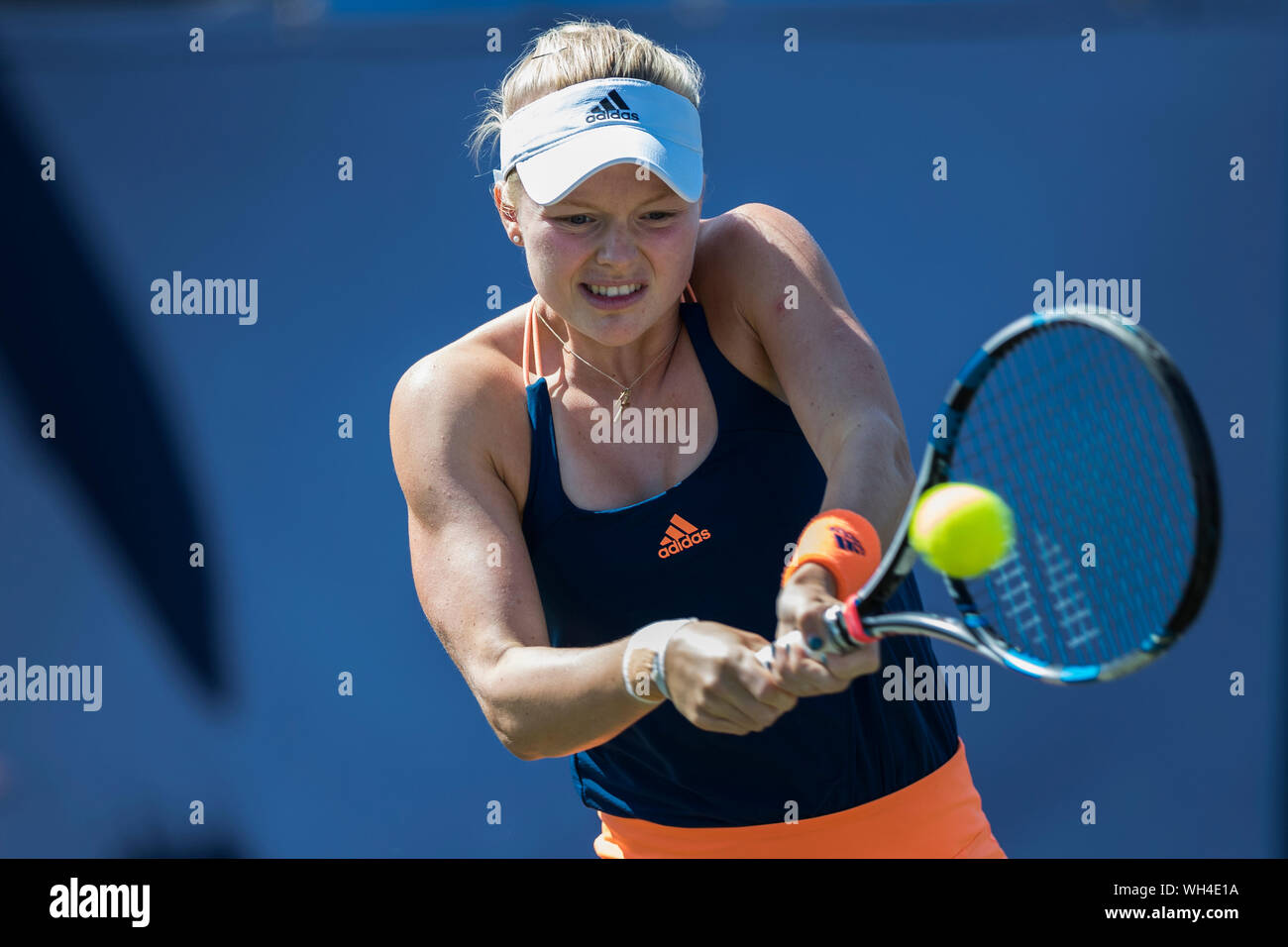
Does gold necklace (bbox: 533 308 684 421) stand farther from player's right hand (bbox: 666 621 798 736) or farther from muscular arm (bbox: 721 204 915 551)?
player's right hand (bbox: 666 621 798 736)

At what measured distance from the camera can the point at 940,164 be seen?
364 cm

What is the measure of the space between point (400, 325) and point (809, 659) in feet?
7.73

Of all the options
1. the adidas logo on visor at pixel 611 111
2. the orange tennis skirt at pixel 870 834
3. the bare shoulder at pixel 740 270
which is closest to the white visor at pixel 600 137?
the adidas logo on visor at pixel 611 111

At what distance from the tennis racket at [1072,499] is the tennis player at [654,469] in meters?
0.22

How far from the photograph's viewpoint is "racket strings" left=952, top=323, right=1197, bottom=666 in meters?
2.27

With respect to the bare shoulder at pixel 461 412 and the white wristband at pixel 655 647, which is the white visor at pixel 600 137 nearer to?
the bare shoulder at pixel 461 412

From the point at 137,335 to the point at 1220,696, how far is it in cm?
327

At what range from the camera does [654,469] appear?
223 cm

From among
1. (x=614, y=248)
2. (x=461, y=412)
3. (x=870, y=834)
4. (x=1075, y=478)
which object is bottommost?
(x=870, y=834)

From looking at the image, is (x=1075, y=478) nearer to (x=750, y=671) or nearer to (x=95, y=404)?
(x=750, y=671)

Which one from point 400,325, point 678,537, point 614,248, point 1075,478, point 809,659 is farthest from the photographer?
point 400,325

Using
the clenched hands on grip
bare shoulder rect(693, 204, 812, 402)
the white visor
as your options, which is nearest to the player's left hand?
the clenched hands on grip

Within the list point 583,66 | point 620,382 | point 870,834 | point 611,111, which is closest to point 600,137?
point 611,111

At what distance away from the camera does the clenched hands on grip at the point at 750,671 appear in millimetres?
1728
